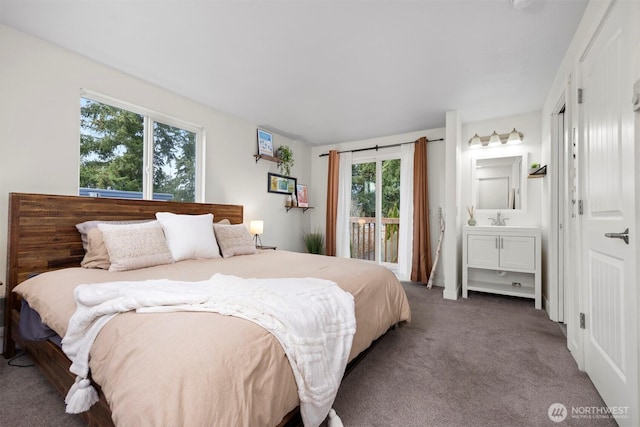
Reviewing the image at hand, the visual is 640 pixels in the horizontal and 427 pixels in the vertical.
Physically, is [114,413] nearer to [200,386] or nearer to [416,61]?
[200,386]

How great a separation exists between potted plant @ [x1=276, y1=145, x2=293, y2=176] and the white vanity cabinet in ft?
9.28

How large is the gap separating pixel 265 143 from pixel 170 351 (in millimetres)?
3737

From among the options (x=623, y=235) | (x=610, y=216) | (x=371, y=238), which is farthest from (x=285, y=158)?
(x=623, y=235)

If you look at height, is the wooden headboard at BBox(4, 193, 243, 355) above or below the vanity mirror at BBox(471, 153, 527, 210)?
below

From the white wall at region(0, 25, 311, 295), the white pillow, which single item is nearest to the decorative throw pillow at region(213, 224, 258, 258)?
the white pillow

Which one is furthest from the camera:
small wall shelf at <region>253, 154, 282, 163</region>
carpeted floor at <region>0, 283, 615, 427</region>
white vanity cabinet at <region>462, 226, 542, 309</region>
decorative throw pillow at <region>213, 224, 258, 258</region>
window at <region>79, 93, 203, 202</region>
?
small wall shelf at <region>253, 154, 282, 163</region>

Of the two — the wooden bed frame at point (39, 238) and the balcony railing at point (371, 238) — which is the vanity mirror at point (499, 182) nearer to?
the balcony railing at point (371, 238)

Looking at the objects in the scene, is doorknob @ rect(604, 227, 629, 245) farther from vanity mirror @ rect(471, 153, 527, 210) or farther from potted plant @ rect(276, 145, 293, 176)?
potted plant @ rect(276, 145, 293, 176)

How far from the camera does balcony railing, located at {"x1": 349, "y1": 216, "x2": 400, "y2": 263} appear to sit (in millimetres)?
4754

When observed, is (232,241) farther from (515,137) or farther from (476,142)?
(515,137)

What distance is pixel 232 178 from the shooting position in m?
3.82

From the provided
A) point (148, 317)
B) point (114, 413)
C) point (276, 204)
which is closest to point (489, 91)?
point (276, 204)

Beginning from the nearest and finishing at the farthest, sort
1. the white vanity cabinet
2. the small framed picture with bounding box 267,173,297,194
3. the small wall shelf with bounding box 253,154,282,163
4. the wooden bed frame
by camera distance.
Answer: the wooden bed frame < the white vanity cabinet < the small wall shelf with bounding box 253,154,282,163 < the small framed picture with bounding box 267,173,297,194

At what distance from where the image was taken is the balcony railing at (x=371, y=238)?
15.6ft
